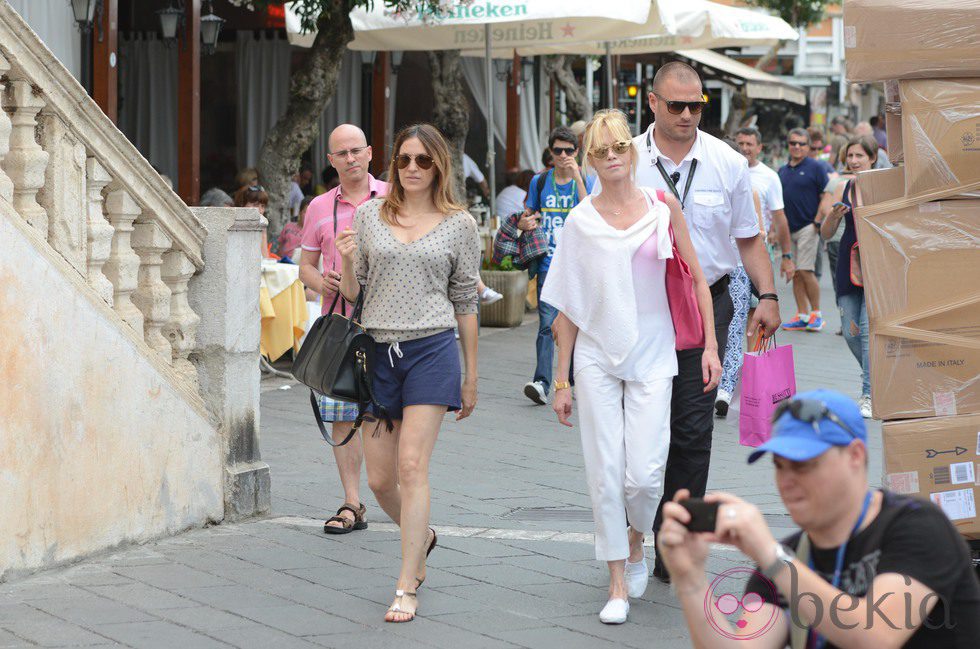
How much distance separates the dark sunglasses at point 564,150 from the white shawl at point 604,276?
463 cm

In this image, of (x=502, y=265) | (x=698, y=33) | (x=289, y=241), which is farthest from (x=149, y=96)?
(x=698, y=33)

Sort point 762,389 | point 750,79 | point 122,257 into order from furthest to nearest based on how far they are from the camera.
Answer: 1. point 750,79
2. point 122,257
3. point 762,389

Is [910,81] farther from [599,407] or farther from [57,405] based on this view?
[57,405]

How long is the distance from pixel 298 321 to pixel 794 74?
4592 cm

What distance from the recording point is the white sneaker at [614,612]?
16.3 feet

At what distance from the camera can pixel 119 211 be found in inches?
231

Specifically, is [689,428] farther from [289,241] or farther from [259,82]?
[259,82]

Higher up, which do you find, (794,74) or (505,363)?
(794,74)

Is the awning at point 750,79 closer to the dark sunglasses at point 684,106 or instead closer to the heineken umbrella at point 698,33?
the heineken umbrella at point 698,33

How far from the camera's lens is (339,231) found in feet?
21.4

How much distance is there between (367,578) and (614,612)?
109cm

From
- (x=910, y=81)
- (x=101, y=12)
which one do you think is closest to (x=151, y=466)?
(x=910, y=81)

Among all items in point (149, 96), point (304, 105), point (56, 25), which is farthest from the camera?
point (149, 96)

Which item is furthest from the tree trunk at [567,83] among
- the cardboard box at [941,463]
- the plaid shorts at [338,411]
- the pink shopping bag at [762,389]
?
the cardboard box at [941,463]
